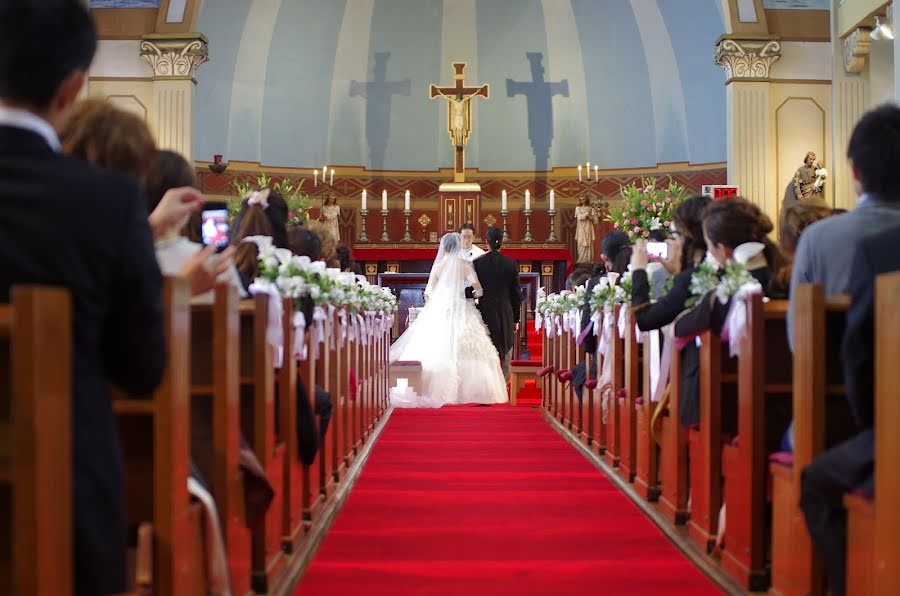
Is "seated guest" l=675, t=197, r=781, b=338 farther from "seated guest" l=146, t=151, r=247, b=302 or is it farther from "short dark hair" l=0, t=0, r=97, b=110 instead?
"short dark hair" l=0, t=0, r=97, b=110

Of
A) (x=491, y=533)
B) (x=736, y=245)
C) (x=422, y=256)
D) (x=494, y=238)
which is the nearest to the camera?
(x=736, y=245)

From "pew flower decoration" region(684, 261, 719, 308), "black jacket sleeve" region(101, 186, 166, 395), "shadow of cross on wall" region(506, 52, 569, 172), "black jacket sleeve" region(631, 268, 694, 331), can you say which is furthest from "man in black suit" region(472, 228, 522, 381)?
"black jacket sleeve" region(101, 186, 166, 395)

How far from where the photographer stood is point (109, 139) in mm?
2408

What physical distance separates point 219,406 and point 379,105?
14818mm

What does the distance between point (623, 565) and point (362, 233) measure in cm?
1294

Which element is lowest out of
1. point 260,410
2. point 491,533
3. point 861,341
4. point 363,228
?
point 491,533

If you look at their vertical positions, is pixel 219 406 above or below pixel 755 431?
Result: above

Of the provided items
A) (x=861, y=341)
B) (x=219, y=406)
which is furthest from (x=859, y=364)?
(x=219, y=406)

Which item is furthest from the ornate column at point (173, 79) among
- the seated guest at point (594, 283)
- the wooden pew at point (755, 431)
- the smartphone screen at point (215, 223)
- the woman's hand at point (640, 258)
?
the wooden pew at point (755, 431)

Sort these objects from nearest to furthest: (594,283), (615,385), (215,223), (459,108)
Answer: (215,223), (615,385), (594,283), (459,108)

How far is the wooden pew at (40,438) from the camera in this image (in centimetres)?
159

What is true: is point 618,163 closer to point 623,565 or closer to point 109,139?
point 623,565

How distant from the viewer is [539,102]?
17.4m

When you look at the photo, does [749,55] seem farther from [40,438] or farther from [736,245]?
[40,438]
